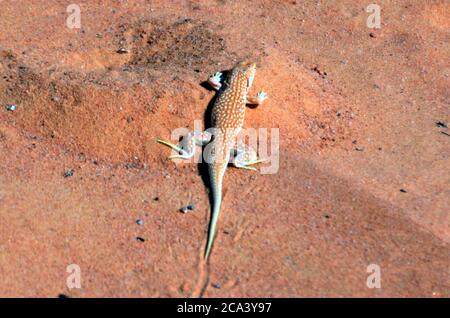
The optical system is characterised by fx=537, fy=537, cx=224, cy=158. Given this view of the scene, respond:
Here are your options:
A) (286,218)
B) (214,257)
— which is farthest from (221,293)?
(286,218)

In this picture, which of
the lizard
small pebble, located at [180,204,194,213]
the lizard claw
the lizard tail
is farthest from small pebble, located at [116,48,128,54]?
small pebble, located at [180,204,194,213]

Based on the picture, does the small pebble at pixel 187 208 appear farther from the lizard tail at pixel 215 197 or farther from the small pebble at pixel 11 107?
the small pebble at pixel 11 107

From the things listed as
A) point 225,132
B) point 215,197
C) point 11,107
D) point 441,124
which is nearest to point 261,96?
point 225,132

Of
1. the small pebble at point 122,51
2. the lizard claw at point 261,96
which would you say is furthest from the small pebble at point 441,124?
the small pebble at point 122,51

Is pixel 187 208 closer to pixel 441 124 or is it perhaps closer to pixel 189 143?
pixel 189 143

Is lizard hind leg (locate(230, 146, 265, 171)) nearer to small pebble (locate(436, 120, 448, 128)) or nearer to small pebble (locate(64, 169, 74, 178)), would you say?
small pebble (locate(64, 169, 74, 178))
